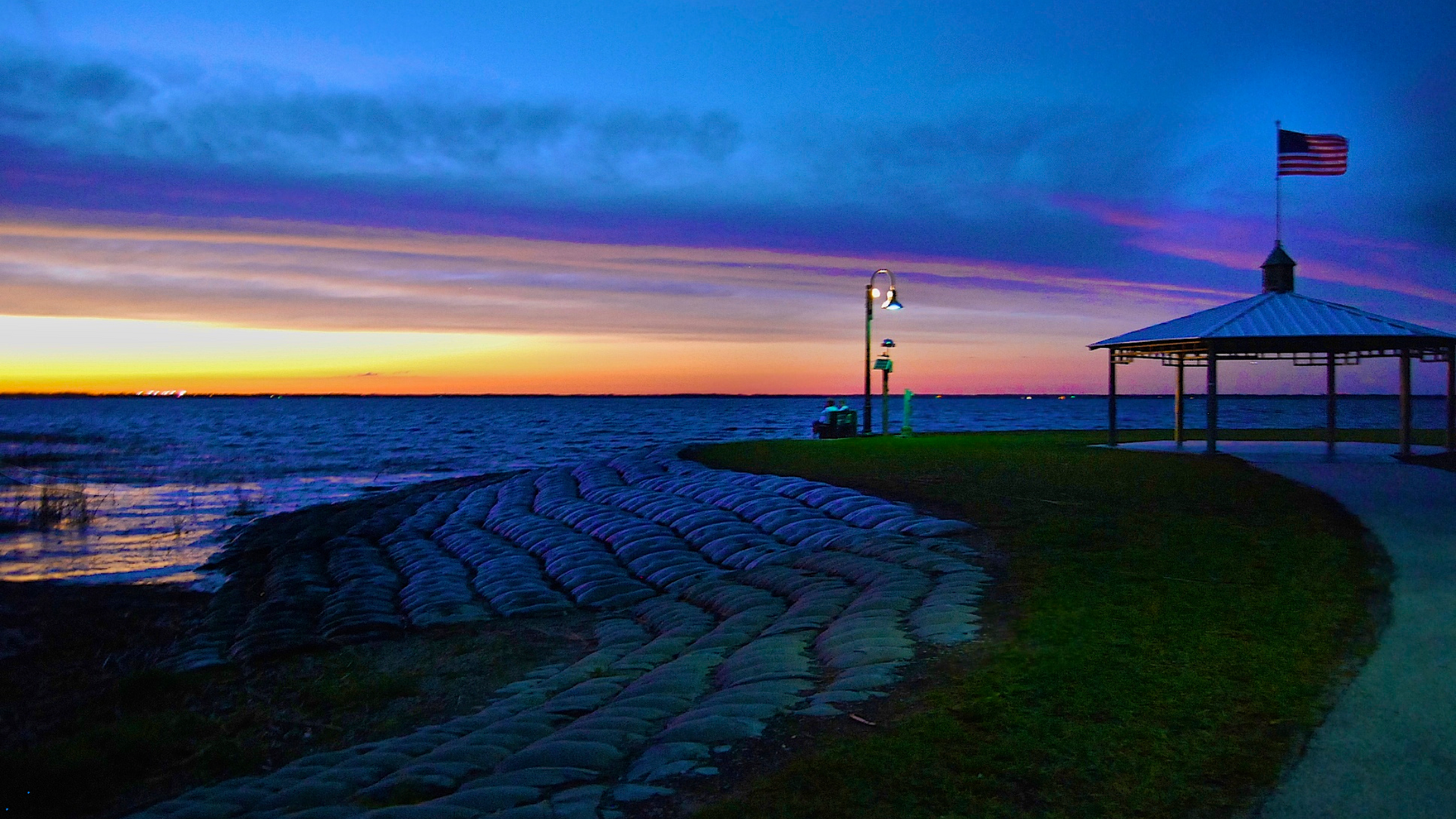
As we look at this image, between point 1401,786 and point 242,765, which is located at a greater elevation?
point 1401,786

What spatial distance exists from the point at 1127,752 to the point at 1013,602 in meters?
3.47

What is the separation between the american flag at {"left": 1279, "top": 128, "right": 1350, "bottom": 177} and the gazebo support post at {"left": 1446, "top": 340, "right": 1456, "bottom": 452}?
4685 mm

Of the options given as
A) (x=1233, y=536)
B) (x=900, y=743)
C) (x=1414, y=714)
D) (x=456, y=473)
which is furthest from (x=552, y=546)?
(x=456, y=473)

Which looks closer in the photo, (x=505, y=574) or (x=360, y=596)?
(x=360, y=596)

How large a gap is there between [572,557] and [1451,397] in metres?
20.0

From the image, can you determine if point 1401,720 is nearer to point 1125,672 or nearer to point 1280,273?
point 1125,672

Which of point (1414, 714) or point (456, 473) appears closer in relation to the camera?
point (1414, 714)

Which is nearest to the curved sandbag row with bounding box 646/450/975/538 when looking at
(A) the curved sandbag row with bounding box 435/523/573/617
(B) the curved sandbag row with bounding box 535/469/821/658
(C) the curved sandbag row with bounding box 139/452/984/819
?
(C) the curved sandbag row with bounding box 139/452/984/819

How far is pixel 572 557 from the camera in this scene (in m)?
13.8

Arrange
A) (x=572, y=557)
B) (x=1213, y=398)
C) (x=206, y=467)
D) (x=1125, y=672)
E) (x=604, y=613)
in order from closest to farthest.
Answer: (x=1125, y=672) → (x=604, y=613) → (x=572, y=557) → (x=1213, y=398) → (x=206, y=467)

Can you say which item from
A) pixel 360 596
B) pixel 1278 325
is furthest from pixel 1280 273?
pixel 360 596

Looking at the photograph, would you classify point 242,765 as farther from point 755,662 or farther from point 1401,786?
point 1401,786

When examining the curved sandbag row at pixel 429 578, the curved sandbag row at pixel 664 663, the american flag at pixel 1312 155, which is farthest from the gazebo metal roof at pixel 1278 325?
the curved sandbag row at pixel 429 578

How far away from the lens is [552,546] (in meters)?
14.9
